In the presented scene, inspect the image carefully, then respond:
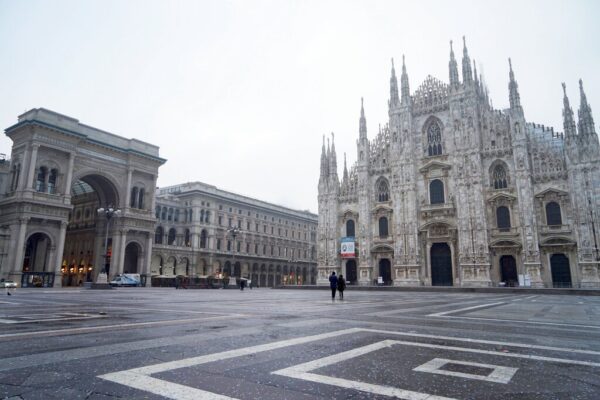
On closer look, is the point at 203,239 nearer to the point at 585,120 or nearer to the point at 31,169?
the point at 31,169

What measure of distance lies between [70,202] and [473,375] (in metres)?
52.0

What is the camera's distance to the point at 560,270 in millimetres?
35062

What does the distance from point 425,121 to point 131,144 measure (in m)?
36.3

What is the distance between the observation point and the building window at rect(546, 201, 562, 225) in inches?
1412

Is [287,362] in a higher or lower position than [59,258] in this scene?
lower

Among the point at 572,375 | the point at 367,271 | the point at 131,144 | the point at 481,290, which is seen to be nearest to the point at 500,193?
the point at 481,290

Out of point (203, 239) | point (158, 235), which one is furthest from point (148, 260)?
point (203, 239)

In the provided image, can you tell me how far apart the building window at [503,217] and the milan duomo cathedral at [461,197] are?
92mm

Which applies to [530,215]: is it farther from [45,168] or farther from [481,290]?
[45,168]

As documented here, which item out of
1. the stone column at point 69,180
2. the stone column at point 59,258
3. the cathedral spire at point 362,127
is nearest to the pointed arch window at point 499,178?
the cathedral spire at point 362,127

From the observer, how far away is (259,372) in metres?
3.56

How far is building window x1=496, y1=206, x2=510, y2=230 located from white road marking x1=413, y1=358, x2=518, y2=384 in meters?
38.3

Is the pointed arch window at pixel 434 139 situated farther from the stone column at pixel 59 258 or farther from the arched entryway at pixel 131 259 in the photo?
the stone column at pixel 59 258

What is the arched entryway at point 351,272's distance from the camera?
46.8 metres
